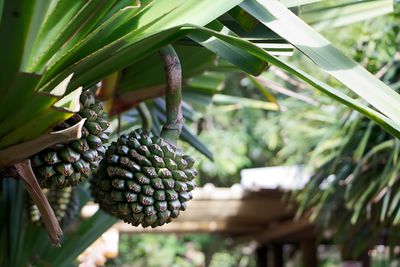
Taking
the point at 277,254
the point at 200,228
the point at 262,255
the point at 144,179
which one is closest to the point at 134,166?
the point at 144,179

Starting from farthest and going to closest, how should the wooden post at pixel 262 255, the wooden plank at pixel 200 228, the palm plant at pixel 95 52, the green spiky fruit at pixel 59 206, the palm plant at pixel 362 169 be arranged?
the wooden post at pixel 262 255, the wooden plank at pixel 200 228, the palm plant at pixel 362 169, the green spiky fruit at pixel 59 206, the palm plant at pixel 95 52

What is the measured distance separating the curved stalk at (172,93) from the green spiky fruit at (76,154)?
0.09 metres

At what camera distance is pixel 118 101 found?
1370 millimetres

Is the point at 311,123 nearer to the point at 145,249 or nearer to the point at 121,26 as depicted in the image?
the point at 121,26

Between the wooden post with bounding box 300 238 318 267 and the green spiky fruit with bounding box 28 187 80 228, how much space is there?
3578mm

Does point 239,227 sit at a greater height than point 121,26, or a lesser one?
lesser

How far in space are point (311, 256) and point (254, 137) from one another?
1739 mm

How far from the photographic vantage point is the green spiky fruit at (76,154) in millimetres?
809

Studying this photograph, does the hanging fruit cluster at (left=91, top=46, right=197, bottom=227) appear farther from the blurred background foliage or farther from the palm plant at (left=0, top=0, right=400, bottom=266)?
the blurred background foliage

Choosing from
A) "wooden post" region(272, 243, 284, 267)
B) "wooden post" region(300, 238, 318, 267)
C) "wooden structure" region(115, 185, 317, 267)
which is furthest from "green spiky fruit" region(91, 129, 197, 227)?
"wooden post" region(272, 243, 284, 267)

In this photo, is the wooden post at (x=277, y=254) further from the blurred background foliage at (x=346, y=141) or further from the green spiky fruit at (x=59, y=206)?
the green spiky fruit at (x=59, y=206)

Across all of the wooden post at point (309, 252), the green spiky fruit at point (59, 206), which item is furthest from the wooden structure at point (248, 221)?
the green spiky fruit at point (59, 206)

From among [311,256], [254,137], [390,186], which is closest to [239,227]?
[311,256]

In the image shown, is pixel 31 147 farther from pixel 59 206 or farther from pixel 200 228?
pixel 200 228
